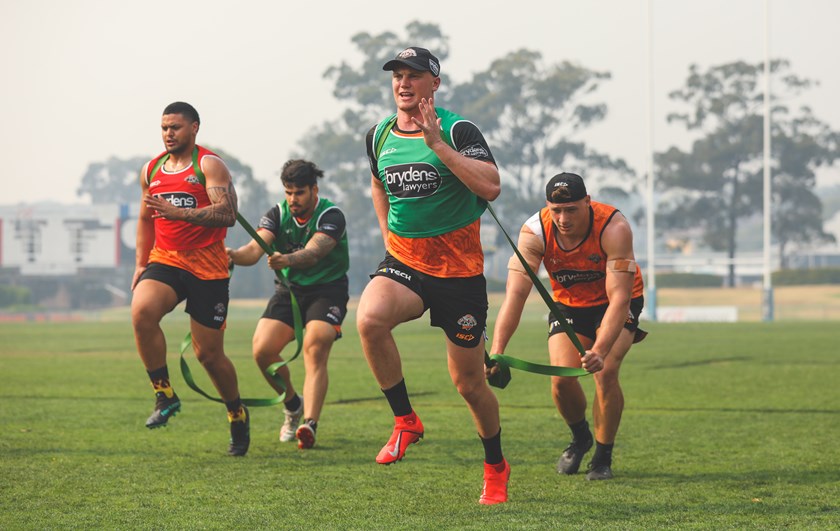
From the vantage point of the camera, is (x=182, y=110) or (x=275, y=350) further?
(x=275, y=350)

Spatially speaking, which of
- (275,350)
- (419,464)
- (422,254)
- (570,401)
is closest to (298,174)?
(275,350)

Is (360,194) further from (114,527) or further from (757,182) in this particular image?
(114,527)

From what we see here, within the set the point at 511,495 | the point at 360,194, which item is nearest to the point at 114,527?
the point at 511,495

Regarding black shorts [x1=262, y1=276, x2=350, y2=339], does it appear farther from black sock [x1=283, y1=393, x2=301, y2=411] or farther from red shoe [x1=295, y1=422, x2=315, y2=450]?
red shoe [x1=295, y1=422, x2=315, y2=450]

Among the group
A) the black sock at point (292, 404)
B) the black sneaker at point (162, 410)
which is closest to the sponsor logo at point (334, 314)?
the black sock at point (292, 404)

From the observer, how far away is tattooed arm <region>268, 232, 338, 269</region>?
867 cm

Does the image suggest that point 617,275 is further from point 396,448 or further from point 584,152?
point 584,152

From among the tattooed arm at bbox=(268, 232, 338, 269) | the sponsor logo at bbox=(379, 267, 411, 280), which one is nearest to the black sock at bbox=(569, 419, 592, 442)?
the sponsor logo at bbox=(379, 267, 411, 280)

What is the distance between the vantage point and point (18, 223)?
8331cm

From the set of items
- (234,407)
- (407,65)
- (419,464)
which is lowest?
(419,464)

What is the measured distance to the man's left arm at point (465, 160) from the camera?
18.8ft

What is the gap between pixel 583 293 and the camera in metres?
7.54

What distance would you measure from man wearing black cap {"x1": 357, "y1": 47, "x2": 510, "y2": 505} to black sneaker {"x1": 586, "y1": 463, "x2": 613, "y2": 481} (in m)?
1.09

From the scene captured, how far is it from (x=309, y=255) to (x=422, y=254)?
2873 mm
